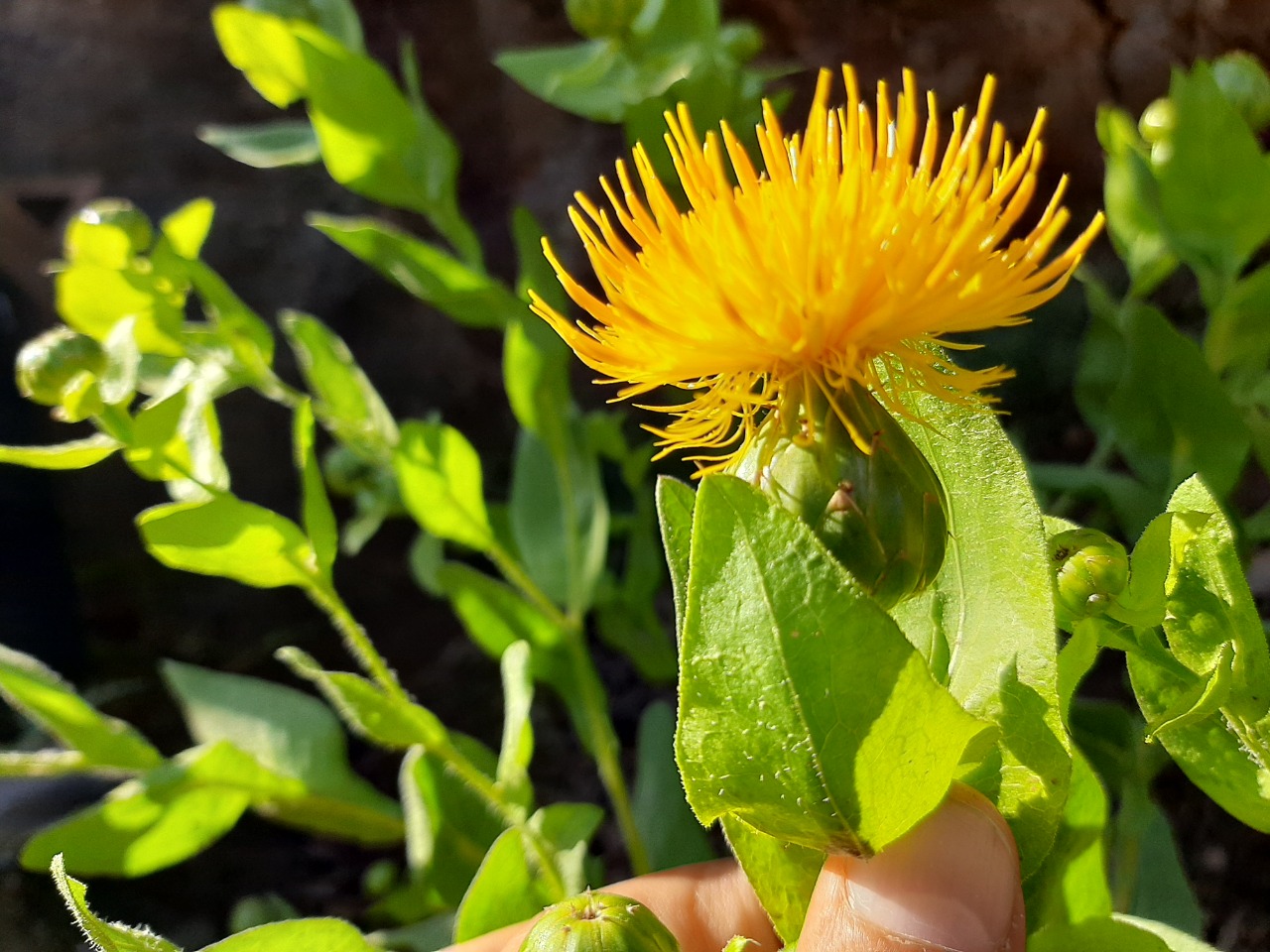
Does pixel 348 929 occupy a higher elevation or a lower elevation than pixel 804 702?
lower

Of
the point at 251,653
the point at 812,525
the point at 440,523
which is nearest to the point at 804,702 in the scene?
the point at 812,525

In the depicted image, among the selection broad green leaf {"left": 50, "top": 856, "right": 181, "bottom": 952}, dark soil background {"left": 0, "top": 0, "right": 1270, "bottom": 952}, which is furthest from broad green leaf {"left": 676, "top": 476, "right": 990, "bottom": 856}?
dark soil background {"left": 0, "top": 0, "right": 1270, "bottom": 952}

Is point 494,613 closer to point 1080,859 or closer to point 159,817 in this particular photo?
point 159,817

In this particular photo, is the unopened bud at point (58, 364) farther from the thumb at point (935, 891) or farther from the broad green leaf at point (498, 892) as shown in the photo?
the thumb at point (935, 891)

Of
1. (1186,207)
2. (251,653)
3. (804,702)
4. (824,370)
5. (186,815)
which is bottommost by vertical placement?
(251,653)

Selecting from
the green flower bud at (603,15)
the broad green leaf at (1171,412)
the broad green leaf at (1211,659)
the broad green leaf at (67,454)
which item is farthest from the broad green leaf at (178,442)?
the broad green leaf at (1171,412)

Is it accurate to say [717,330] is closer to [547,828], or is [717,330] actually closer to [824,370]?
[824,370]

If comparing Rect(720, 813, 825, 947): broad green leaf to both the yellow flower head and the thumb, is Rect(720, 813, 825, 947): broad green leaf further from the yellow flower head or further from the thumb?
the yellow flower head
